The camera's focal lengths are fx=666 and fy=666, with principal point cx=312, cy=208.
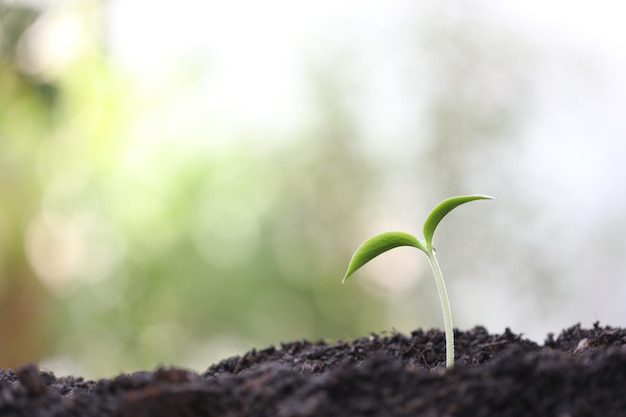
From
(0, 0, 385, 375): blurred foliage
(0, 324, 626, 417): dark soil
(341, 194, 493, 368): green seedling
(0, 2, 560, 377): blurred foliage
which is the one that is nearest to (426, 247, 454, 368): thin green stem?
(341, 194, 493, 368): green seedling

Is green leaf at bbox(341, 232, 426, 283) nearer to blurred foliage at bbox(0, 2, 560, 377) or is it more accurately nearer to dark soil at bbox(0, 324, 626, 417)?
dark soil at bbox(0, 324, 626, 417)

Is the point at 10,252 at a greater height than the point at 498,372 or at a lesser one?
greater

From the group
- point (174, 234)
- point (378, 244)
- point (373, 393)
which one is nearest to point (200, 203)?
point (174, 234)

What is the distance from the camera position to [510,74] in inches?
186

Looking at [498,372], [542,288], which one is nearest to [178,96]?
[542,288]

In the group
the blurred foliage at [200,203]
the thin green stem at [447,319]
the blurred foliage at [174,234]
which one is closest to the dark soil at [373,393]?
the thin green stem at [447,319]

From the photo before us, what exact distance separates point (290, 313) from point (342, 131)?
148cm

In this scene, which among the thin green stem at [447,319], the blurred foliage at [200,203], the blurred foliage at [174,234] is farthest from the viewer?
the blurred foliage at [174,234]

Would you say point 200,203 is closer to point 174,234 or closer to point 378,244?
point 174,234

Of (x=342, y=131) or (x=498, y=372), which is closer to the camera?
(x=498, y=372)

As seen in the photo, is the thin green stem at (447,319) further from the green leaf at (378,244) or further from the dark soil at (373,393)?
the dark soil at (373,393)

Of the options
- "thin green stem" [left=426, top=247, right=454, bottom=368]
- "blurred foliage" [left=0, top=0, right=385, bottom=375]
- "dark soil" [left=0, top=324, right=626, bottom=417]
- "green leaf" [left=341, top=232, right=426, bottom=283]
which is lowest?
"dark soil" [left=0, top=324, right=626, bottom=417]

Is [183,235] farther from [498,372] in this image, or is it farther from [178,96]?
[498,372]

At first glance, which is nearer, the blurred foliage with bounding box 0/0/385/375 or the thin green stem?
the thin green stem
